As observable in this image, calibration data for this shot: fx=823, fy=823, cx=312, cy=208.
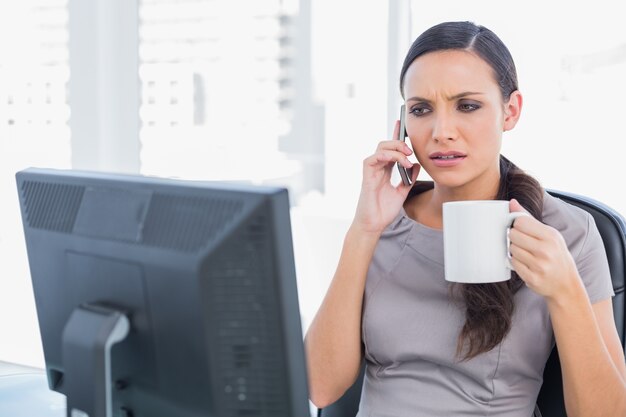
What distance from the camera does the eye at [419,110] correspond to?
1445 mm

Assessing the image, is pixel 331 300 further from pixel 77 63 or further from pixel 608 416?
pixel 77 63

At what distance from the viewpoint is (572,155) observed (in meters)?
2.35

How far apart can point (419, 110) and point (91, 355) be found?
0.81 m

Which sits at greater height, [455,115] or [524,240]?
[455,115]

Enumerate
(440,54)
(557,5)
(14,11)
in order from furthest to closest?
1. (14,11)
2. (557,5)
3. (440,54)

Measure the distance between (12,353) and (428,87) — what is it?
243cm

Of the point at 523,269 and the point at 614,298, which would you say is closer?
the point at 523,269

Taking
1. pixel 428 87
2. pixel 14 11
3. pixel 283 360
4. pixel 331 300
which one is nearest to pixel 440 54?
pixel 428 87

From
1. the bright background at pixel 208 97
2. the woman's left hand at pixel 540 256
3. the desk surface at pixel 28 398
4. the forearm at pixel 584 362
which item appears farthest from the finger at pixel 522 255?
the bright background at pixel 208 97

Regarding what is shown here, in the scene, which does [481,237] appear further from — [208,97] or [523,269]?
[208,97]

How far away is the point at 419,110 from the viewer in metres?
1.46

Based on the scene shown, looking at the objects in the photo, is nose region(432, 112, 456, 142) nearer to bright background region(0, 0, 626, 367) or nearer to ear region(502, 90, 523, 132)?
ear region(502, 90, 523, 132)

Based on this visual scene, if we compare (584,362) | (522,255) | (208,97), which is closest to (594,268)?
(584,362)

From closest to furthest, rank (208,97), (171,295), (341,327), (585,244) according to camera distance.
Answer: (171,295) → (585,244) → (341,327) → (208,97)
